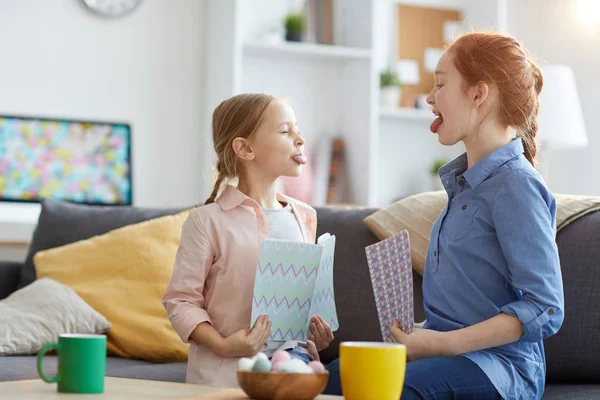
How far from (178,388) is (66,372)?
158mm

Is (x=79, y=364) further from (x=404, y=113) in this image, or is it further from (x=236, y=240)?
(x=404, y=113)

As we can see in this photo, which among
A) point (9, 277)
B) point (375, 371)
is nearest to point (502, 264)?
point (375, 371)

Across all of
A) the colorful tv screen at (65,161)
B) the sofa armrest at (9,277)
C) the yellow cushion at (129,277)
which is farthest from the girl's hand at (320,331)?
the colorful tv screen at (65,161)

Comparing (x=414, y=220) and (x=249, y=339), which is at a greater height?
(x=414, y=220)

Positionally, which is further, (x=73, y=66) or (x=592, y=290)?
(x=73, y=66)

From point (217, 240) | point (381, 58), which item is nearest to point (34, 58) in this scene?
point (381, 58)

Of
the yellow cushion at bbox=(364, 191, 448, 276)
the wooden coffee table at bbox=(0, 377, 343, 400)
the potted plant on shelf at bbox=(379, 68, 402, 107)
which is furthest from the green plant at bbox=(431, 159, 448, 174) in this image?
the wooden coffee table at bbox=(0, 377, 343, 400)

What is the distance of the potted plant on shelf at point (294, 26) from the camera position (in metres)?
3.72

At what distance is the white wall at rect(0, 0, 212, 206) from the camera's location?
3502 millimetres

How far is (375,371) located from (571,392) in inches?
31.8

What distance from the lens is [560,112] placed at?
10.9 ft

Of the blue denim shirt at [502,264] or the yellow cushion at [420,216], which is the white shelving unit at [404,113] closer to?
the yellow cushion at [420,216]

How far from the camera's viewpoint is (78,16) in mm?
3568

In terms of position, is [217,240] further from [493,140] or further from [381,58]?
[381,58]
